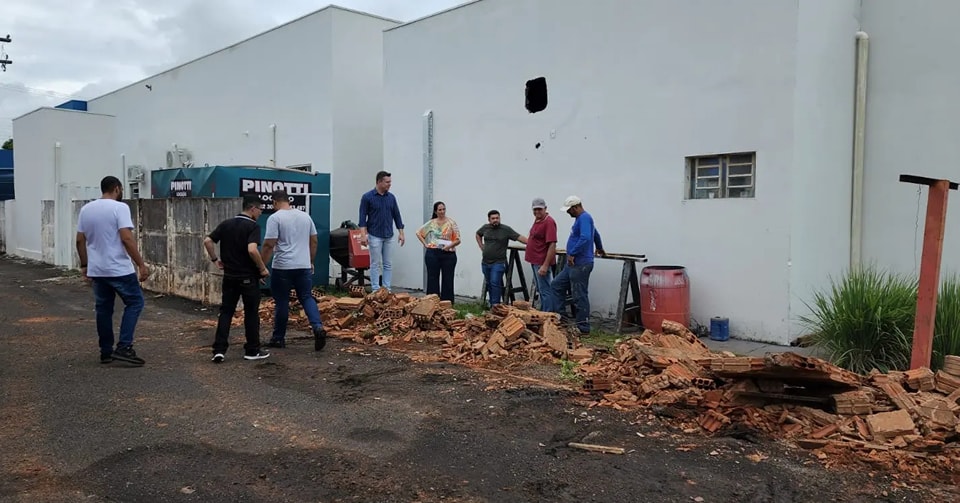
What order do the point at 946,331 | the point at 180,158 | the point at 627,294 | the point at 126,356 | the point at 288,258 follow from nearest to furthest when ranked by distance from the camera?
1. the point at 946,331
2. the point at 126,356
3. the point at 288,258
4. the point at 627,294
5. the point at 180,158

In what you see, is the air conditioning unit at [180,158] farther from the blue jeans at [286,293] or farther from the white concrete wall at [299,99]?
the blue jeans at [286,293]

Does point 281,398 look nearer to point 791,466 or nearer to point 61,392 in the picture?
point 61,392

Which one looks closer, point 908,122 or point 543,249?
point 908,122

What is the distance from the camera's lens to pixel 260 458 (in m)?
4.53

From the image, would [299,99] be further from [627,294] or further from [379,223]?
[627,294]

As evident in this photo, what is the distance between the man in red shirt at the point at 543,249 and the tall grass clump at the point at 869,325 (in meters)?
3.61

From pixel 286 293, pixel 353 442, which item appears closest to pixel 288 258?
pixel 286 293

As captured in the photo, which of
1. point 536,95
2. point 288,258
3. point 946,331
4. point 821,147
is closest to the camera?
point 946,331

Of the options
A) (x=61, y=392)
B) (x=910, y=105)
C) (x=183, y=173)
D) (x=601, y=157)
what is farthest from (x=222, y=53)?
(x=910, y=105)

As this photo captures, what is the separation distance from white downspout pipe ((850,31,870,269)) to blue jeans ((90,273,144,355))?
A: 354 inches

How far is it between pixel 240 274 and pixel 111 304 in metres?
1.32

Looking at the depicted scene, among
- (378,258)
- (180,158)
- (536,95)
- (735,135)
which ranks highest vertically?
(536,95)

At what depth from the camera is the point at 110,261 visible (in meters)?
6.95

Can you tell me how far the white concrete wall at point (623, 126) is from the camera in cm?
871
